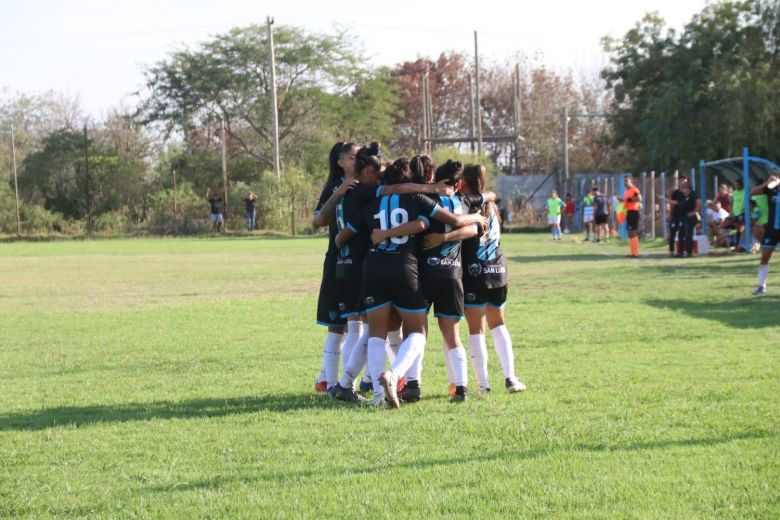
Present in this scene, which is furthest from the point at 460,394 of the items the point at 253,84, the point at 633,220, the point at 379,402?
the point at 253,84

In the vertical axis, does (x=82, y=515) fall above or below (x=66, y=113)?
below

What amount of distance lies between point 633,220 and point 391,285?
19.9 m

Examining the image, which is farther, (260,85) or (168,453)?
(260,85)

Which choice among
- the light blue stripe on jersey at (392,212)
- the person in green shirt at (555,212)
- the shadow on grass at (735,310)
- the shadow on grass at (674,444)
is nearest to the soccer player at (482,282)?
the light blue stripe on jersey at (392,212)

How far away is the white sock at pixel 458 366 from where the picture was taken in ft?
25.4

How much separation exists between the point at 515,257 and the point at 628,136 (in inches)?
1017

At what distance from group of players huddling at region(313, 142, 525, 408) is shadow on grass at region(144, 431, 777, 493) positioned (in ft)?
5.04

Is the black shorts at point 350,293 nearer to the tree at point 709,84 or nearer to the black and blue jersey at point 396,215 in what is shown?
the black and blue jersey at point 396,215

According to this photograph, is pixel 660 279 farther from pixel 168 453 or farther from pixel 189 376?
pixel 168 453

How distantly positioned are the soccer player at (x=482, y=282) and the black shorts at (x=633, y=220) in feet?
61.8

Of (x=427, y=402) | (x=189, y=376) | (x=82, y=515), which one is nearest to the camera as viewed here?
(x=82, y=515)

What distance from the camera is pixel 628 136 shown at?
2056 inches

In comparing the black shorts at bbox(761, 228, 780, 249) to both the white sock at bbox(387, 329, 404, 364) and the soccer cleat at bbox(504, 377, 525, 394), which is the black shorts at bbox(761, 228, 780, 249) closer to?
the soccer cleat at bbox(504, 377, 525, 394)

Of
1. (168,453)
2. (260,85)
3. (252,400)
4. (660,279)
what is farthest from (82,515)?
(260,85)
